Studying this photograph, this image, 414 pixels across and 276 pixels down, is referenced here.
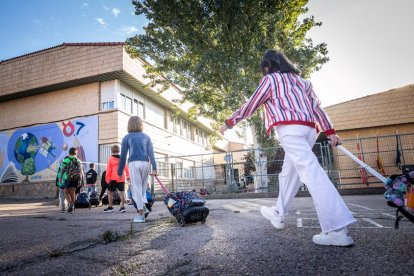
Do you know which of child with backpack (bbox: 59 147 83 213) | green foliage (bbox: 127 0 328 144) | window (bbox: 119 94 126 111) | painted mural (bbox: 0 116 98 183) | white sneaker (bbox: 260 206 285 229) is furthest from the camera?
window (bbox: 119 94 126 111)

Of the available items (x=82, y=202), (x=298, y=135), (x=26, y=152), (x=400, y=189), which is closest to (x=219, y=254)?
(x=298, y=135)

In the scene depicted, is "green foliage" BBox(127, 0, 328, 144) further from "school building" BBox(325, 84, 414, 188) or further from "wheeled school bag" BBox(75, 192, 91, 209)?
"wheeled school bag" BBox(75, 192, 91, 209)

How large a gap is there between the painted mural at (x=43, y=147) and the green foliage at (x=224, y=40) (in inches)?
261

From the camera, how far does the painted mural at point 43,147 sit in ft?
54.3

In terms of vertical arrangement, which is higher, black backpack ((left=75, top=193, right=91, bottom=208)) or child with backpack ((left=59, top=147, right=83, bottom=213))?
child with backpack ((left=59, top=147, right=83, bottom=213))

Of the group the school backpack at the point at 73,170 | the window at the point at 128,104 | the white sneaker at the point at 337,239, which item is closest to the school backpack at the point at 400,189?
the white sneaker at the point at 337,239

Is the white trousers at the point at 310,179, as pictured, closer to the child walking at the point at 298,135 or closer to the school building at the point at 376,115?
the child walking at the point at 298,135

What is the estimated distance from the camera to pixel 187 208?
4012mm

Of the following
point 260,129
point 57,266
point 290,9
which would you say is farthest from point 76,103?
point 57,266

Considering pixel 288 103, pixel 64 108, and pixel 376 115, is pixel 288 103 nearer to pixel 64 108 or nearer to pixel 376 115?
pixel 376 115

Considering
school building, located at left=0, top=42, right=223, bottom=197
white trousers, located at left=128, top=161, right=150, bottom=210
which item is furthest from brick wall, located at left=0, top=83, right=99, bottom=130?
white trousers, located at left=128, top=161, right=150, bottom=210

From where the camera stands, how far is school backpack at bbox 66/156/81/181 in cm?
787

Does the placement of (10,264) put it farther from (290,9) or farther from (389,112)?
(389,112)

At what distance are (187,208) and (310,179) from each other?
206 centimetres
